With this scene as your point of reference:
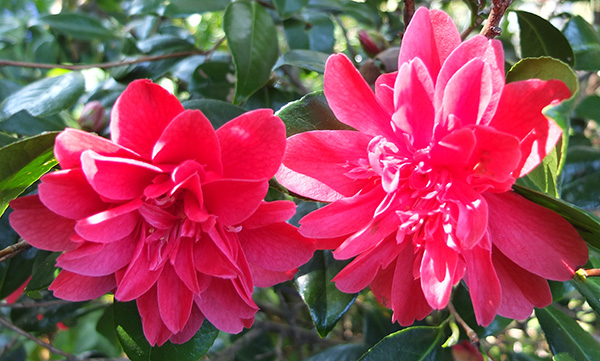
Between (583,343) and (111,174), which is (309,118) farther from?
(583,343)

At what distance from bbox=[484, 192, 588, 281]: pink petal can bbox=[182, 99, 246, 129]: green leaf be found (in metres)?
0.41

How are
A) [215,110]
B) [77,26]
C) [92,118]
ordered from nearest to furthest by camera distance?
[215,110], [92,118], [77,26]

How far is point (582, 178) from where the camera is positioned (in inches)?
38.5

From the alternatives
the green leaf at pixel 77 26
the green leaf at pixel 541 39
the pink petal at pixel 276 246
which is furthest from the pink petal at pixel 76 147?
the green leaf at pixel 77 26

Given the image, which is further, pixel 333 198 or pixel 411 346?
pixel 411 346

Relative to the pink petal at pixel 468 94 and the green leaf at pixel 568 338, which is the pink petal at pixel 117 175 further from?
the green leaf at pixel 568 338

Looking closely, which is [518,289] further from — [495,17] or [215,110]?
[215,110]

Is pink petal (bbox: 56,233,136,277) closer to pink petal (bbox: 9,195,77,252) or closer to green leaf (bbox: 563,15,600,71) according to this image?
pink petal (bbox: 9,195,77,252)

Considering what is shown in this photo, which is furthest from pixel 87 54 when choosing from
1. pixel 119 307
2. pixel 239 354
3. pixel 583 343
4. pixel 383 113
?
pixel 583 343

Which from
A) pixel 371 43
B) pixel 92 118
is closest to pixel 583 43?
pixel 371 43

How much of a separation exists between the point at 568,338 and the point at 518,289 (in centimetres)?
28

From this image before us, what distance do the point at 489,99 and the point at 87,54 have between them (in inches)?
80.3

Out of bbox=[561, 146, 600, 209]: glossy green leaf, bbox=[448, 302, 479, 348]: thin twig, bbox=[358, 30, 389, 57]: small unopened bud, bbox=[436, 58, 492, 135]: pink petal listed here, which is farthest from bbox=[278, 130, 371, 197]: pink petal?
bbox=[561, 146, 600, 209]: glossy green leaf

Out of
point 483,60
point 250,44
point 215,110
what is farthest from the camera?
point 250,44
